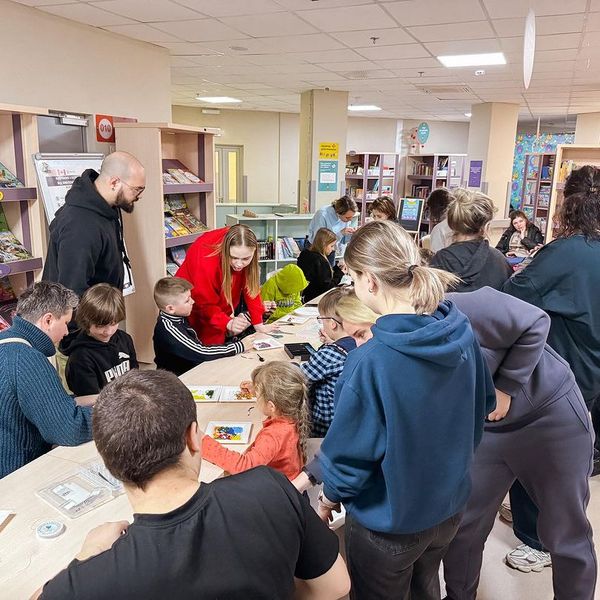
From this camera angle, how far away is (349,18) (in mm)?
4418

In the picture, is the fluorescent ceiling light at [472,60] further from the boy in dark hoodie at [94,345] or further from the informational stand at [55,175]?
the boy in dark hoodie at [94,345]

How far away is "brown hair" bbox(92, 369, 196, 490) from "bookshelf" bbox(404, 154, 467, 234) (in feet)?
27.9

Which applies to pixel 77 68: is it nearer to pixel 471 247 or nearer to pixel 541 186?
pixel 471 247

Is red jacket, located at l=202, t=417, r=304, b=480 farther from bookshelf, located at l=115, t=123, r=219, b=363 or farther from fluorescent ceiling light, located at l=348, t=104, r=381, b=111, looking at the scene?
fluorescent ceiling light, located at l=348, t=104, r=381, b=111

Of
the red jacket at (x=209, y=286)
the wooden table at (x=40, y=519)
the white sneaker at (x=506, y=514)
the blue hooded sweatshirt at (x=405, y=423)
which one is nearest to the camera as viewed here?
the blue hooded sweatshirt at (x=405, y=423)

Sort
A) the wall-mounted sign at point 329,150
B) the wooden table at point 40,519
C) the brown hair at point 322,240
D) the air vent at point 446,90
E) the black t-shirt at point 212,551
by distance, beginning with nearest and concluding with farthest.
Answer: the black t-shirt at point 212,551 → the wooden table at point 40,519 → the brown hair at point 322,240 → the air vent at point 446,90 → the wall-mounted sign at point 329,150

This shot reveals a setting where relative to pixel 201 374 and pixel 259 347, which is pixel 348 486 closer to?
pixel 201 374

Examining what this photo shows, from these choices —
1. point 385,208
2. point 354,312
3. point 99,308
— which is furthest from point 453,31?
point 99,308

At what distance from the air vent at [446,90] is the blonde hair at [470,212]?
240 inches

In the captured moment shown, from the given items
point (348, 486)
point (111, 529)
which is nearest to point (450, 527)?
point (348, 486)

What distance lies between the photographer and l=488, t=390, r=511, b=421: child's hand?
174 centimetres

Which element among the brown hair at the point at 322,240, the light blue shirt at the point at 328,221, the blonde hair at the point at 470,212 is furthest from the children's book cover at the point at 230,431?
the light blue shirt at the point at 328,221

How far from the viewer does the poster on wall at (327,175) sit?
8.83 meters

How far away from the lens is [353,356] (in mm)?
1370
